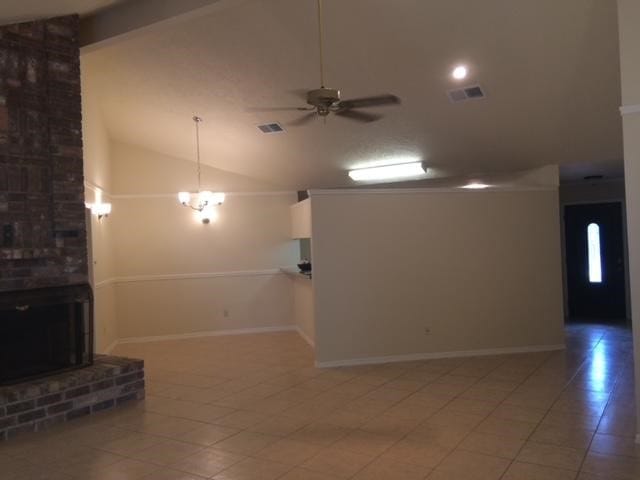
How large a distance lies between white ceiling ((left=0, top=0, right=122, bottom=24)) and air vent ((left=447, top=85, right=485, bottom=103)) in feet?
10.7

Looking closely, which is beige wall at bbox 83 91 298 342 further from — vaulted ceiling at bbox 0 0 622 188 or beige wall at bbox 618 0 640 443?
beige wall at bbox 618 0 640 443

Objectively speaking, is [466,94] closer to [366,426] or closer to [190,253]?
[366,426]

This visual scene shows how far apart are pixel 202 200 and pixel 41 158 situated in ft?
9.75

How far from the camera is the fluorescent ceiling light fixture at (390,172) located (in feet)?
22.8

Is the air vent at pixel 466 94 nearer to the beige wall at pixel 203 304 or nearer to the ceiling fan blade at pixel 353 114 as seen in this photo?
the ceiling fan blade at pixel 353 114

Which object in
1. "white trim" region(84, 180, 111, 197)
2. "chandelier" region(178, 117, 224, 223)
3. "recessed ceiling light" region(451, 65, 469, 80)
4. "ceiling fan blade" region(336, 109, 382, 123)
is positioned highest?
"recessed ceiling light" region(451, 65, 469, 80)

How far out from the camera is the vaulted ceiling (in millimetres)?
4152

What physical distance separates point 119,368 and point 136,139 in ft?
13.5

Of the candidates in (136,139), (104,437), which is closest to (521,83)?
(104,437)

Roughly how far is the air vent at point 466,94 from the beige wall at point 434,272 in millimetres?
1386

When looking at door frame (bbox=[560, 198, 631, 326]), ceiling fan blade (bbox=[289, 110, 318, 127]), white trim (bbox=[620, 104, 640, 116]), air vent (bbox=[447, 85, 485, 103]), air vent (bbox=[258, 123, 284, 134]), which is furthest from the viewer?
door frame (bbox=[560, 198, 631, 326])

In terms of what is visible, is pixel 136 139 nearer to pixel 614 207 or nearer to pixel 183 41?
pixel 183 41

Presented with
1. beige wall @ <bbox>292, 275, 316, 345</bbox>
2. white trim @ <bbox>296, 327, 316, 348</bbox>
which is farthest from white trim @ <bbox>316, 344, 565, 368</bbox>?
beige wall @ <bbox>292, 275, 316, 345</bbox>

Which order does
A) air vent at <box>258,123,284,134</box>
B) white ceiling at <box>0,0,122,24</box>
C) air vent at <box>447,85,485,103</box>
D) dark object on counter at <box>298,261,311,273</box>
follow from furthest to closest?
dark object on counter at <box>298,261,311,273</box> < air vent at <box>258,123,284,134</box> < air vent at <box>447,85,485,103</box> < white ceiling at <box>0,0,122,24</box>
